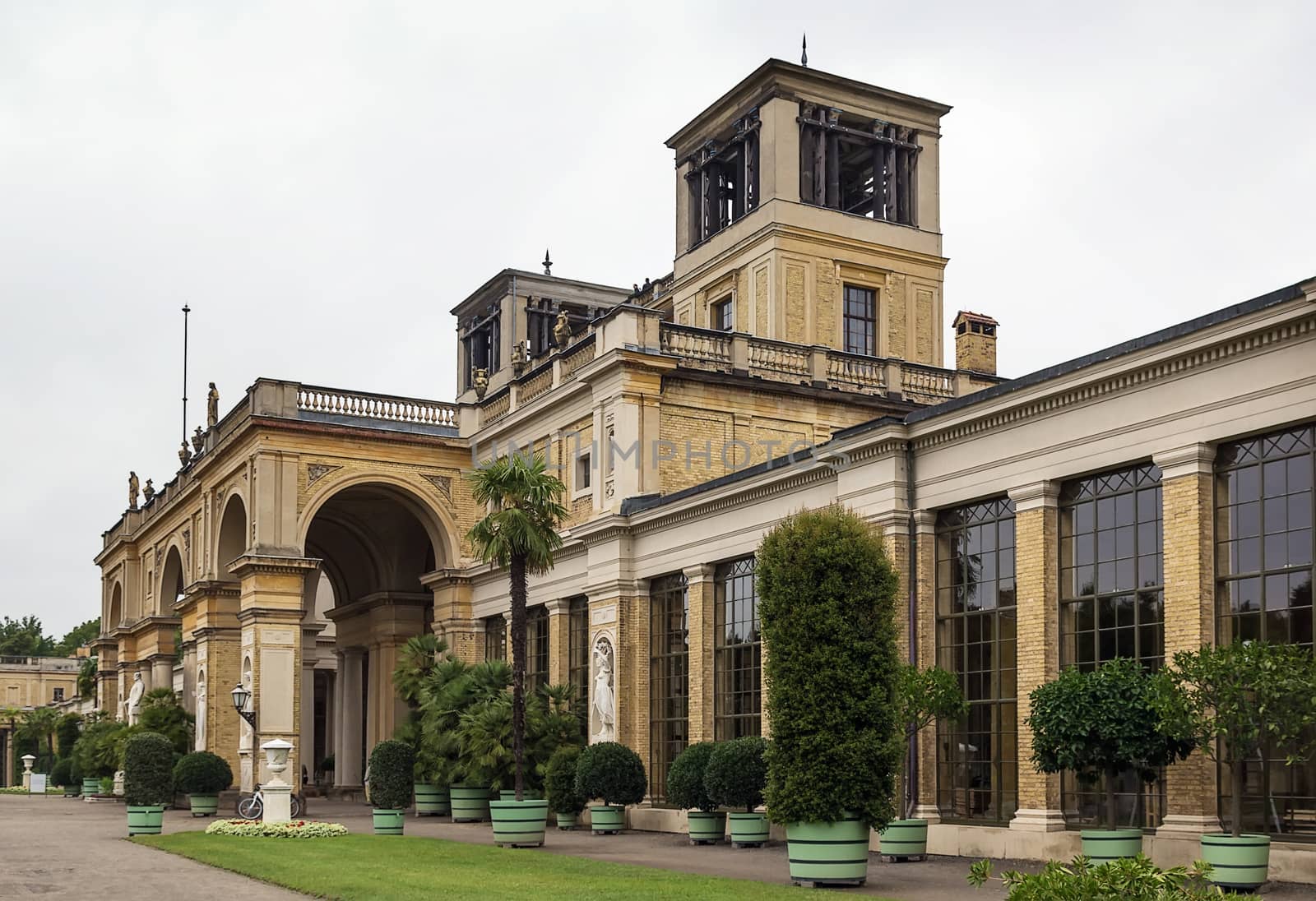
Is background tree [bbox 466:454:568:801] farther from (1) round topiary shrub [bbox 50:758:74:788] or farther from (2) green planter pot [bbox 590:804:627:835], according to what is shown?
(1) round topiary shrub [bbox 50:758:74:788]

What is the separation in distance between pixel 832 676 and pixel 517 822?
8.86 meters

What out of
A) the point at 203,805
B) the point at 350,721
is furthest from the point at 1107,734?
the point at 350,721

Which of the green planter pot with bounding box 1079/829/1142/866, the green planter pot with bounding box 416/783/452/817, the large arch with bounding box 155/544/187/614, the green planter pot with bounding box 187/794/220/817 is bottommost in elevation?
the green planter pot with bounding box 187/794/220/817

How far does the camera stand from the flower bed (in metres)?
29.1

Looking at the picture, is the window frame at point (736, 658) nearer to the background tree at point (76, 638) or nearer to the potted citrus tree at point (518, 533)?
the potted citrus tree at point (518, 533)

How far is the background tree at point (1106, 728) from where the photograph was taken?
18.4 meters

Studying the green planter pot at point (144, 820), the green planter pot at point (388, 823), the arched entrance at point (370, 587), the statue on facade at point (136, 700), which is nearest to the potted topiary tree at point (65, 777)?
the statue on facade at point (136, 700)

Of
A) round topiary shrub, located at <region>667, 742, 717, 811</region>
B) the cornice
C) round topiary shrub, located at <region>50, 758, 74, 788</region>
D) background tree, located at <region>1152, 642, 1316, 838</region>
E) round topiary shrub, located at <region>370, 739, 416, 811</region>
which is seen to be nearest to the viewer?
background tree, located at <region>1152, 642, 1316, 838</region>

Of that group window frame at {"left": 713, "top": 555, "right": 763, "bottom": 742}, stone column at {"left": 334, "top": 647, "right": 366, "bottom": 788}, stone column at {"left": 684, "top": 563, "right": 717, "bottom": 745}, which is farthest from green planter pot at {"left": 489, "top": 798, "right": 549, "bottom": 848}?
stone column at {"left": 334, "top": 647, "right": 366, "bottom": 788}

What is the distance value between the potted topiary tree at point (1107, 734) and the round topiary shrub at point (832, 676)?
2131 millimetres

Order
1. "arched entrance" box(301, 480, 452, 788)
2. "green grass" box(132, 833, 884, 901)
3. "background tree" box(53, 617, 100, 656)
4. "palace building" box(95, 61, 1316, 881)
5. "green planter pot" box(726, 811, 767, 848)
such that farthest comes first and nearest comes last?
"background tree" box(53, 617, 100, 656) → "arched entrance" box(301, 480, 452, 788) → "green planter pot" box(726, 811, 767, 848) → "palace building" box(95, 61, 1316, 881) → "green grass" box(132, 833, 884, 901)

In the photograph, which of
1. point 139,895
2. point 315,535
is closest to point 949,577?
point 139,895

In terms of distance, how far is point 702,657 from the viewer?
104 ft

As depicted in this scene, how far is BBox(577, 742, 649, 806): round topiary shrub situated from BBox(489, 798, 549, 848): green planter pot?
434 centimetres
